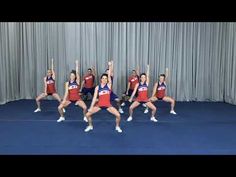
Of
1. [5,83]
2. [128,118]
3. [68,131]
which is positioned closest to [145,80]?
[128,118]

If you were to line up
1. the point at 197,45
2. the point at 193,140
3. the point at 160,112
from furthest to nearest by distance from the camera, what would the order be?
the point at 197,45
the point at 160,112
the point at 193,140

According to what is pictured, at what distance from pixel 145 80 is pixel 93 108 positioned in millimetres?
1540

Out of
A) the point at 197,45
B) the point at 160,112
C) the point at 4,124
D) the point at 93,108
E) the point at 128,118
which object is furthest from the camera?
the point at 197,45

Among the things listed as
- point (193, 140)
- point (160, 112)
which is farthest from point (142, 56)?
point (193, 140)

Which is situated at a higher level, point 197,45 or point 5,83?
point 197,45

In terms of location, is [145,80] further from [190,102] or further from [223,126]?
[190,102]

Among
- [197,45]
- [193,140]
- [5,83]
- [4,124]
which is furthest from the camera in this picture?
[197,45]

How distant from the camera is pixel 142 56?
364 inches

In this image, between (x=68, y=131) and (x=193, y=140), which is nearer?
(x=193, y=140)

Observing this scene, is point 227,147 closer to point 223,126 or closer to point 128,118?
point 223,126

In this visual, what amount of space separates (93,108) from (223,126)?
2793mm

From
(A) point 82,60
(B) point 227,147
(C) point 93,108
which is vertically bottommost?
(B) point 227,147

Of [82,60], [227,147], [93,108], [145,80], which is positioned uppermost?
[82,60]

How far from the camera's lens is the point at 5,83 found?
28.5 ft
